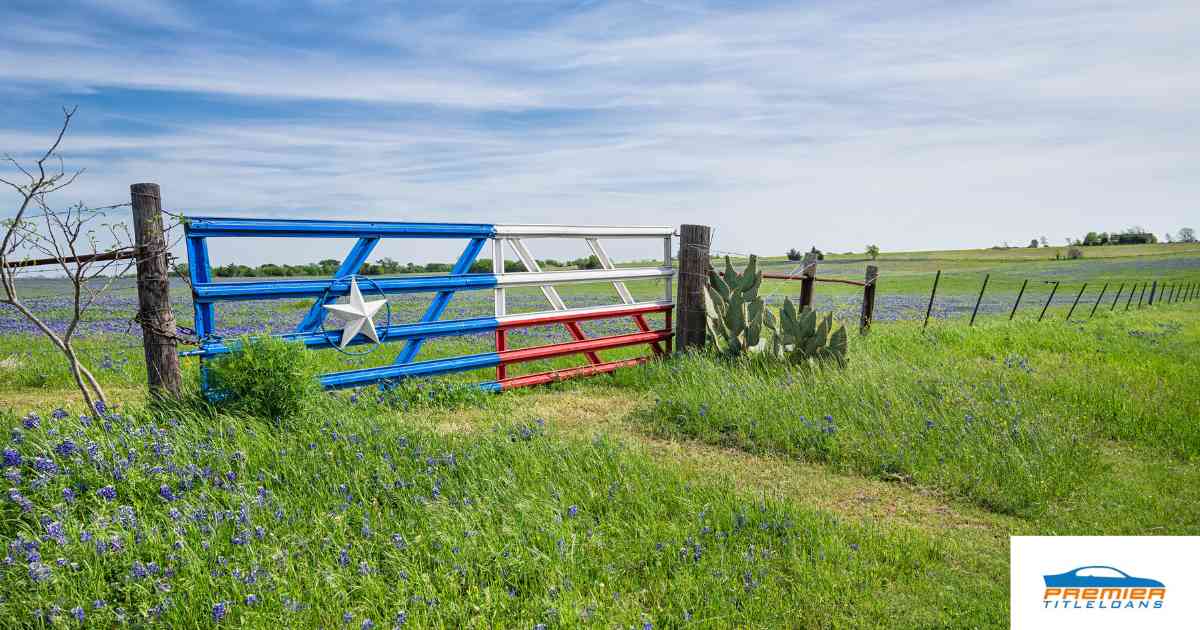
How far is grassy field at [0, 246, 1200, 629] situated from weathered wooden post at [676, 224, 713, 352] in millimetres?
1613

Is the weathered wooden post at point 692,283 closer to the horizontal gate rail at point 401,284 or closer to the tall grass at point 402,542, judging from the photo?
the horizontal gate rail at point 401,284

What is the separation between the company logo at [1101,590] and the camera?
3.31 meters

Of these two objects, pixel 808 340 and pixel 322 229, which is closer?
pixel 322 229

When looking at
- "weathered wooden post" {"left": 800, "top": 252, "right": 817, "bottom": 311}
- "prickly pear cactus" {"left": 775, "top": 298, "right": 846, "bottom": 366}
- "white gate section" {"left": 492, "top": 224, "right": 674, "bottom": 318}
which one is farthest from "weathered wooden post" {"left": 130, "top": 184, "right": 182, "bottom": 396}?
"weathered wooden post" {"left": 800, "top": 252, "right": 817, "bottom": 311}

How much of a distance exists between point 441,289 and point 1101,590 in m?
6.04

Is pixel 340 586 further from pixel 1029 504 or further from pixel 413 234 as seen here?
pixel 1029 504

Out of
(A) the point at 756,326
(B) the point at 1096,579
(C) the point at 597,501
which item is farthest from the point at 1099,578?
(A) the point at 756,326

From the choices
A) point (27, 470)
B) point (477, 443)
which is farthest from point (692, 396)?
point (27, 470)

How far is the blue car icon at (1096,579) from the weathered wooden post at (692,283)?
5.76 metres

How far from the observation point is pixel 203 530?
3.64 meters

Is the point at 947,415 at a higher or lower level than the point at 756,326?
lower

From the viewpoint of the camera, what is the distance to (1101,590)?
3408mm

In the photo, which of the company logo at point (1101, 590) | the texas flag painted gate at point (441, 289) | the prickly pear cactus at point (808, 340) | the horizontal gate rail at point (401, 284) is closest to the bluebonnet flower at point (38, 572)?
the texas flag painted gate at point (441, 289)

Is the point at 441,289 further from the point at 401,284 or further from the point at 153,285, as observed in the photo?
the point at 153,285
